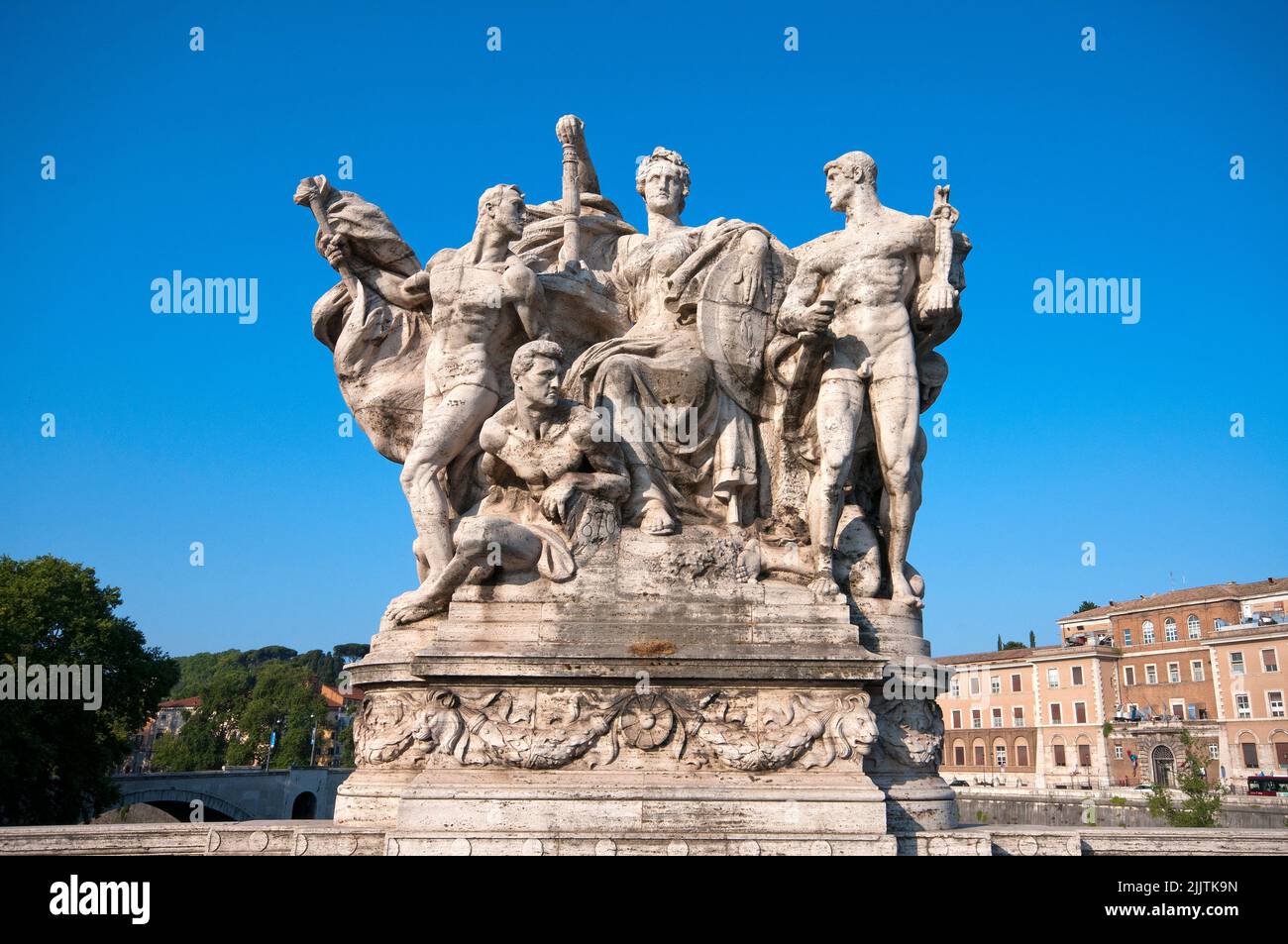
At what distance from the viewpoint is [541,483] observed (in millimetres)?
8594

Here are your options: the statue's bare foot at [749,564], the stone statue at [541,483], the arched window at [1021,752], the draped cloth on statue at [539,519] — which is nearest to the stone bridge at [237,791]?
the draped cloth on statue at [539,519]

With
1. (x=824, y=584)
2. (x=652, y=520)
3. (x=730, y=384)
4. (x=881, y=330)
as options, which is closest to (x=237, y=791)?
(x=652, y=520)

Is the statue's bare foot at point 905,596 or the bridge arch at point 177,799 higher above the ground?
the statue's bare foot at point 905,596

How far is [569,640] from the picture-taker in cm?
776

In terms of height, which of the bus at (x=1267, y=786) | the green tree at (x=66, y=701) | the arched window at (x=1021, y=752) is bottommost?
the arched window at (x=1021, y=752)

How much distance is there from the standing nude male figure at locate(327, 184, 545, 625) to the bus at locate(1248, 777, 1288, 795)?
137ft

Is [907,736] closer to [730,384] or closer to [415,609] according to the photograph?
[730,384]

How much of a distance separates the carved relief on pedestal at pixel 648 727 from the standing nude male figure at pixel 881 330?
177 cm

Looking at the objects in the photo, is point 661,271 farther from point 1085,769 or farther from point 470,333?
point 1085,769

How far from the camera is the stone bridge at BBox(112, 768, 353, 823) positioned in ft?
125

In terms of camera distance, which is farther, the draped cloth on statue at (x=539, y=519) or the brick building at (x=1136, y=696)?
the brick building at (x=1136, y=696)

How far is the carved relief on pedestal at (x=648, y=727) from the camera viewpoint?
7418 millimetres

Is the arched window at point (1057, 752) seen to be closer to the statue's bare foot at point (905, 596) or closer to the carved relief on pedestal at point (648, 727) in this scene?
the statue's bare foot at point (905, 596)
